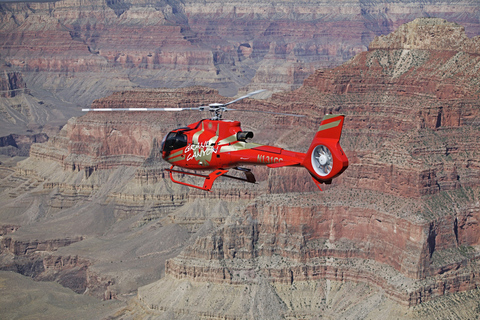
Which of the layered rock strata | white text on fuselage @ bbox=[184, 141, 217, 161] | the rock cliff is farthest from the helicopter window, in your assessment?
the layered rock strata

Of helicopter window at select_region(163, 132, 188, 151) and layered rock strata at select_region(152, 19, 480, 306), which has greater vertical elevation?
helicopter window at select_region(163, 132, 188, 151)

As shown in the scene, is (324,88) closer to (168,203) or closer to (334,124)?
(168,203)

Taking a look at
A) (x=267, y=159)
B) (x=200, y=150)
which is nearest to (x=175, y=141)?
(x=200, y=150)

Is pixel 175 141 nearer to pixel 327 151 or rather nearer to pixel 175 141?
pixel 175 141

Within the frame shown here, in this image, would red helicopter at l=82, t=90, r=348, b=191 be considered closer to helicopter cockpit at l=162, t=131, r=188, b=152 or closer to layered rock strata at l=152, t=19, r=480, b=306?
helicopter cockpit at l=162, t=131, r=188, b=152

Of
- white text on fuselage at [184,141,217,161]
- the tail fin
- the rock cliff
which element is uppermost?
the tail fin

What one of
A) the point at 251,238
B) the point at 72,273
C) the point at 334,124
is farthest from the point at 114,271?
the point at 334,124
